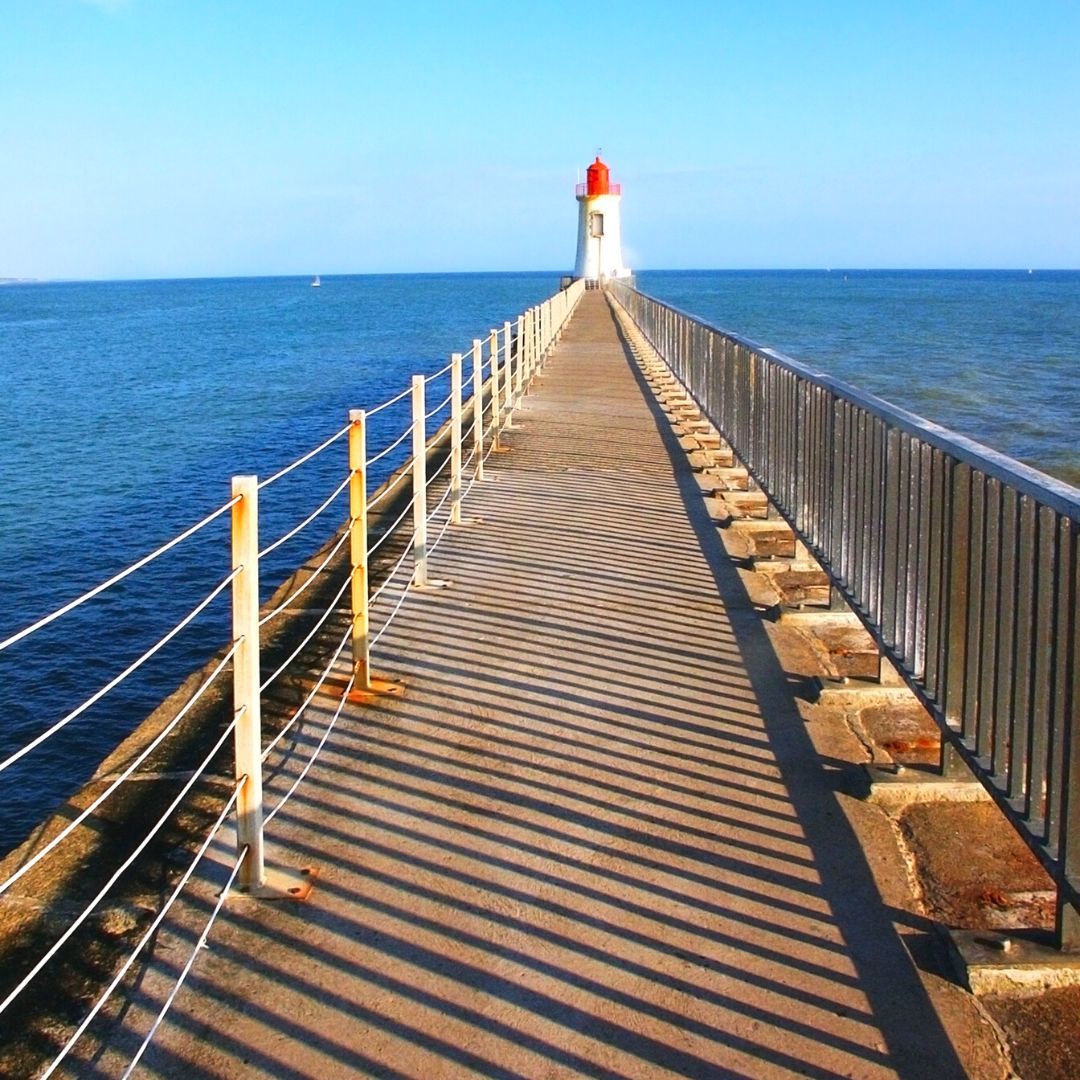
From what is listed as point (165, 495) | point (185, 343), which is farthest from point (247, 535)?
point (185, 343)

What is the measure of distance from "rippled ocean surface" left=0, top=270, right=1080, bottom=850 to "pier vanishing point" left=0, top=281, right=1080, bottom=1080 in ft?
15.7

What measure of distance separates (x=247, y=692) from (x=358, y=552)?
5.54ft

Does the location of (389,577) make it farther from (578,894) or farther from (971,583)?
(971,583)

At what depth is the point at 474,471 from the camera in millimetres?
11375

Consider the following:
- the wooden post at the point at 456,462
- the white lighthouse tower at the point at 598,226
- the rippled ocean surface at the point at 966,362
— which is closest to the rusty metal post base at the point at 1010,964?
the wooden post at the point at 456,462

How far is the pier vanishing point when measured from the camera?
320 centimetres

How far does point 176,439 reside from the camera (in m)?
26.8

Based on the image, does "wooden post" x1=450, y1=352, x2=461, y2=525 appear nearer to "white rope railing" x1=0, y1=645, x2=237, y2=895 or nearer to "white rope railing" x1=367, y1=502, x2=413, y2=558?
"white rope railing" x1=367, y1=502, x2=413, y2=558

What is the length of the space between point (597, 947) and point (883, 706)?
2.17 m

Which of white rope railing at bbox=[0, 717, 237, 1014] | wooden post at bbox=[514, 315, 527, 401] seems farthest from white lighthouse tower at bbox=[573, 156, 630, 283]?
white rope railing at bbox=[0, 717, 237, 1014]

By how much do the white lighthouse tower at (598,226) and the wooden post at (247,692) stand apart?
59.0m

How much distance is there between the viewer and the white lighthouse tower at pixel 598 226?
60906mm

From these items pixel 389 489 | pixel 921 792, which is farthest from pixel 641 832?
pixel 389 489

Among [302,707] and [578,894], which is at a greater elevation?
[302,707]
